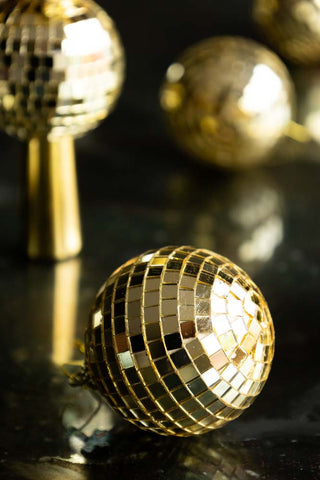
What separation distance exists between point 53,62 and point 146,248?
0.76 feet

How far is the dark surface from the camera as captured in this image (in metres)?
0.57

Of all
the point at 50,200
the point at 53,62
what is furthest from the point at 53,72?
the point at 50,200

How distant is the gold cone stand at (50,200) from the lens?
0.82 m

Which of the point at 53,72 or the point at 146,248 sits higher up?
the point at 53,72

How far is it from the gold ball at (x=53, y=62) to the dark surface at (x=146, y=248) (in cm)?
16

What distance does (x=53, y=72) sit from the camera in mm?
721

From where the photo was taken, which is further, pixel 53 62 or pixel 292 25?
pixel 292 25

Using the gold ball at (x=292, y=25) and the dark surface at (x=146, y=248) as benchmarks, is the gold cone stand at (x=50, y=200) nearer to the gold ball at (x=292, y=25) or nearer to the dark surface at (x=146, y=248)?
the dark surface at (x=146, y=248)

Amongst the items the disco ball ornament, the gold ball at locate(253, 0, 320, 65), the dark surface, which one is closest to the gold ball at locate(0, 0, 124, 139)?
the disco ball ornament

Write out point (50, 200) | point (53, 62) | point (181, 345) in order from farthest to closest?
point (50, 200)
point (53, 62)
point (181, 345)

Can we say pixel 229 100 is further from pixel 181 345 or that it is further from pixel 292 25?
pixel 181 345

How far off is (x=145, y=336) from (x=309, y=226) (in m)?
0.43

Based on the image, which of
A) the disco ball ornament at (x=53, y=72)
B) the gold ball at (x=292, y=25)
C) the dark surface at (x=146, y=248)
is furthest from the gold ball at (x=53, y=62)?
the gold ball at (x=292, y=25)

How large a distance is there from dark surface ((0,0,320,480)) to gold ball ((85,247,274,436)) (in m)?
0.04
